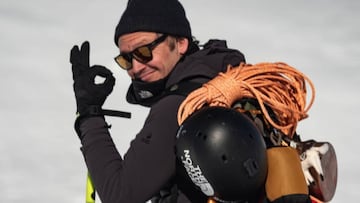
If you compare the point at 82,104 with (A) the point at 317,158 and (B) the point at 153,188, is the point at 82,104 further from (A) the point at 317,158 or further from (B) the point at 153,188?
(A) the point at 317,158

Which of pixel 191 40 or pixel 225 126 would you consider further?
pixel 191 40

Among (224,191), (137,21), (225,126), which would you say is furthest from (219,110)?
(137,21)

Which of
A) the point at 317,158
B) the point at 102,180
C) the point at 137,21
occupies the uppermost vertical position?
the point at 137,21

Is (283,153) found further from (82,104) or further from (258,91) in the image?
(82,104)

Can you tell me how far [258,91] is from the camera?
4324mm

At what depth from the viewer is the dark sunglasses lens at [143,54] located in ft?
15.2

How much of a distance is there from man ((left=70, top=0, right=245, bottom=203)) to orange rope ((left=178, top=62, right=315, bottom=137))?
0.49 feet

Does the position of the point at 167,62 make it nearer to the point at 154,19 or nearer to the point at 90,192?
the point at 154,19

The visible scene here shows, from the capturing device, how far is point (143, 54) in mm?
4645

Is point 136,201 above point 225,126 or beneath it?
beneath

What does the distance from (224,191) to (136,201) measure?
0.56 metres

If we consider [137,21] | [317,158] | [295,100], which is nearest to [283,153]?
[317,158]

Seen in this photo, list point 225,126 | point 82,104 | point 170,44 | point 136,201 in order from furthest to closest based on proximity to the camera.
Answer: point 170,44 < point 82,104 < point 136,201 < point 225,126

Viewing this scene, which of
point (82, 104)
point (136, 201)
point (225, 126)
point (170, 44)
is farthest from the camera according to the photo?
point (170, 44)
